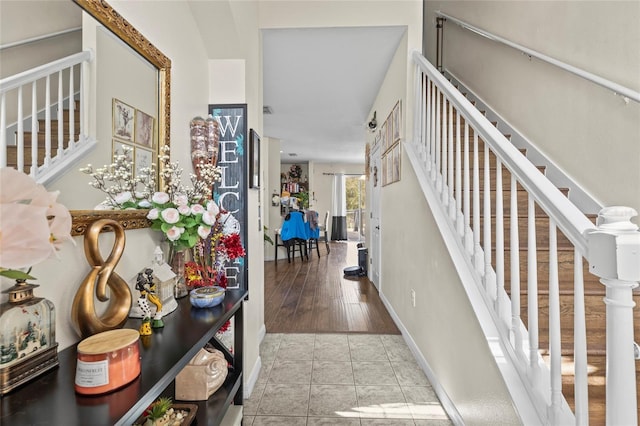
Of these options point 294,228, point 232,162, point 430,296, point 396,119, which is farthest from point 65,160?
point 294,228

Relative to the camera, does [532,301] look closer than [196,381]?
Yes

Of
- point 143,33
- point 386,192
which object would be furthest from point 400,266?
point 143,33

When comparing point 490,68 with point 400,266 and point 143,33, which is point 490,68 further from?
point 143,33

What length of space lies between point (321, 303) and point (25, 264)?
3.32m

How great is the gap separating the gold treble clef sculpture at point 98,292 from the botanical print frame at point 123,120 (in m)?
0.35

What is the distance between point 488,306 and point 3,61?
1.69 meters

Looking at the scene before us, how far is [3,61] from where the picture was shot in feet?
2.15

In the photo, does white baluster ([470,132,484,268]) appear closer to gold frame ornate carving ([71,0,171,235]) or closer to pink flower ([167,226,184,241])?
pink flower ([167,226,184,241])

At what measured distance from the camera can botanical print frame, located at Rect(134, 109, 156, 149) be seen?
3.91 feet

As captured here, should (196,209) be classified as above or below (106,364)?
above

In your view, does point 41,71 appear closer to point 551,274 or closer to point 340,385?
point 551,274

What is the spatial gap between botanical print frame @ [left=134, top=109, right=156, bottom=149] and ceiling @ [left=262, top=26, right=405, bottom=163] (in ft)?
5.72

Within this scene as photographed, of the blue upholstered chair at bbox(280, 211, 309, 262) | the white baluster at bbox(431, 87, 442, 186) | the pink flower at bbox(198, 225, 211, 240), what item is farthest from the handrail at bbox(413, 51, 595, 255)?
the blue upholstered chair at bbox(280, 211, 309, 262)

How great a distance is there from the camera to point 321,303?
3.56 meters
